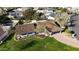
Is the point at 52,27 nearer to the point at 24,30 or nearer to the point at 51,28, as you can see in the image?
the point at 51,28

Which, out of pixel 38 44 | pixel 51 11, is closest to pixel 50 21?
pixel 51 11

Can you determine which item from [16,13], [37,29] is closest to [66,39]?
[37,29]

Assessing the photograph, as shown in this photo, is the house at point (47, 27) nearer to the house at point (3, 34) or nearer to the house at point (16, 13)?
the house at point (16, 13)

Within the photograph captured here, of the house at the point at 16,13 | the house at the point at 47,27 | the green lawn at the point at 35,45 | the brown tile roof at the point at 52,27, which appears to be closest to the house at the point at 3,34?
the green lawn at the point at 35,45

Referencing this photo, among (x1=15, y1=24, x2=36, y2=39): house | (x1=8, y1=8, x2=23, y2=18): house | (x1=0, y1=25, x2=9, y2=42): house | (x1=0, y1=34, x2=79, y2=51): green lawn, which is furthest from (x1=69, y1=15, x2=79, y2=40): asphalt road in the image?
(x1=0, y1=25, x2=9, y2=42): house

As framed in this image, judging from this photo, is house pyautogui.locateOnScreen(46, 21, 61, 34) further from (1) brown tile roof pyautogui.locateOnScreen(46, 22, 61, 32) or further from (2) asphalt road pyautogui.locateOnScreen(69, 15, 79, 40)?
(2) asphalt road pyautogui.locateOnScreen(69, 15, 79, 40)
